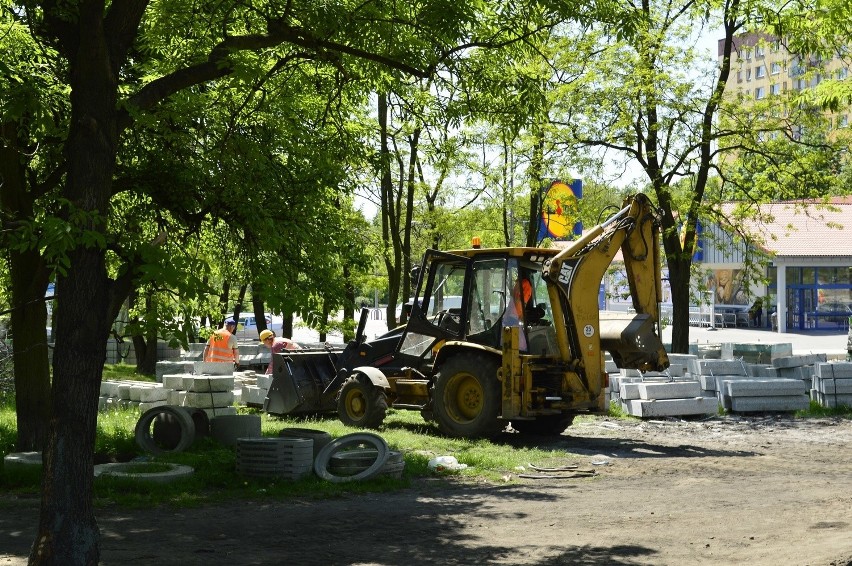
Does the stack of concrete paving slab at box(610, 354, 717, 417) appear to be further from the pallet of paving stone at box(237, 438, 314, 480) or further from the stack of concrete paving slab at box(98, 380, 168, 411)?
the stack of concrete paving slab at box(98, 380, 168, 411)

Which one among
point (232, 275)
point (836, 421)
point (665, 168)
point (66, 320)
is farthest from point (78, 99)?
point (665, 168)

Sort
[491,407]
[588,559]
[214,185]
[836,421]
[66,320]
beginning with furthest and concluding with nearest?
[836,421]
[491,407]
[214,185]
[588,559]
[66,320]

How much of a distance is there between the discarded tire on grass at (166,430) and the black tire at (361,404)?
3306 millimetres

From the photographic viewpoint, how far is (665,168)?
22.6m

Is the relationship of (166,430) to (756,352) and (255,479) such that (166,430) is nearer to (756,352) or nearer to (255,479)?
(255,479)

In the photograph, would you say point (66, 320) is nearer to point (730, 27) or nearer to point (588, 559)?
point (588, 559)

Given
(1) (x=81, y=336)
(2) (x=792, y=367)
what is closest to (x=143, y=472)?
(1) (x=81, y=336)

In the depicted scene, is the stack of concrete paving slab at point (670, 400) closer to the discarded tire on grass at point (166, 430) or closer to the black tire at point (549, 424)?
the black tire at point (549, 424)

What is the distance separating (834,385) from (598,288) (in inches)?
279

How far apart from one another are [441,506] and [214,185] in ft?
14.0

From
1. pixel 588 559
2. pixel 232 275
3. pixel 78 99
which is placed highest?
pixel 78 99

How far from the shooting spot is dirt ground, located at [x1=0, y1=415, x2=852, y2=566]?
7.81 m

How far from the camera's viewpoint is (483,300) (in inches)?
594

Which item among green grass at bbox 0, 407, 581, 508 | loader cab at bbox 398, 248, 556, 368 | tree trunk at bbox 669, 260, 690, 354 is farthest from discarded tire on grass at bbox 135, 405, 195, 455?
tree trunk at bbox 669, 260, 690, 354
